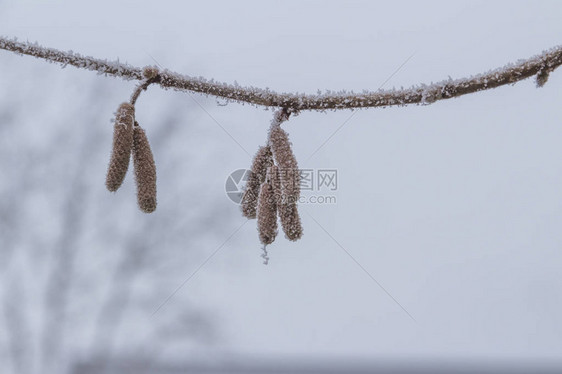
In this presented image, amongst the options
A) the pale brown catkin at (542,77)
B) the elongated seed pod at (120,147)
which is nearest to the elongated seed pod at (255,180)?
the elongated seed pod at (120,147)

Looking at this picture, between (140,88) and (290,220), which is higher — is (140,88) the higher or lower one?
the higher one

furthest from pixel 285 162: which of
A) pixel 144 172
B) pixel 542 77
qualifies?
pixel 542 77

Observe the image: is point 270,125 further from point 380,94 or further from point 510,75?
point 510,75

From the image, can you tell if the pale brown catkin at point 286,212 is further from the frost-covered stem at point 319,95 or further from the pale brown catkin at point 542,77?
the pale brown catkin at point 542,77

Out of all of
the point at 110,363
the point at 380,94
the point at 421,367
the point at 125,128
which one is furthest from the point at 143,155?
the point at 421,367

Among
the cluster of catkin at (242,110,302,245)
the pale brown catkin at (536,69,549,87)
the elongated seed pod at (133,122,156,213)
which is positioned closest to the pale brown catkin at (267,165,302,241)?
the cluster of catkin at (242,110,302,245)

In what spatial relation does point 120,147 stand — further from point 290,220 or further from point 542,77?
point 542,77

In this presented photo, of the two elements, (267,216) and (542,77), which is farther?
(267,216)
